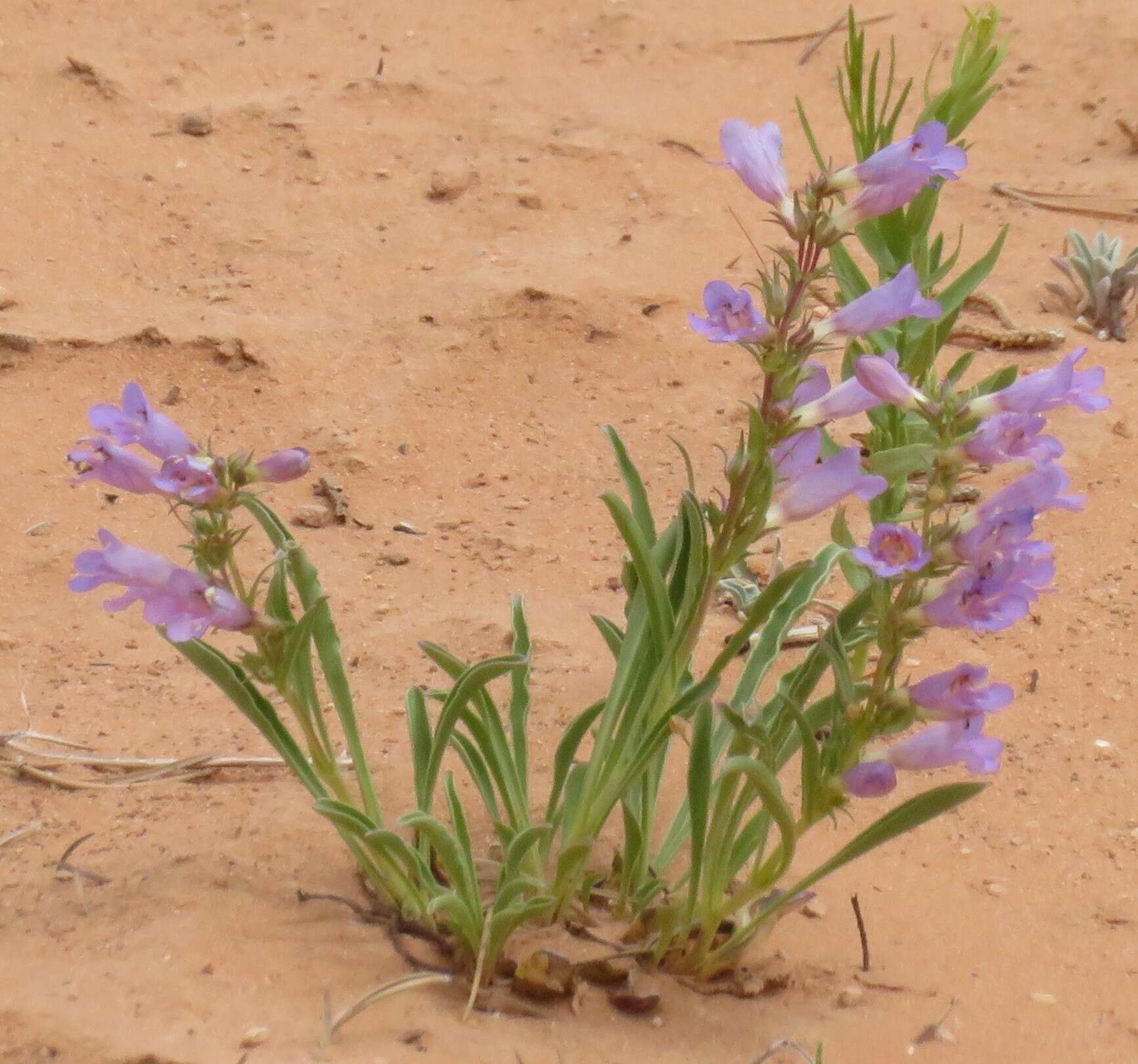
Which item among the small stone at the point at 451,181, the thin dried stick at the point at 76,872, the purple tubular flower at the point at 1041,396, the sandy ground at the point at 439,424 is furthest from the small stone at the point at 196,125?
the purple tubular flower at the point at 1041,396

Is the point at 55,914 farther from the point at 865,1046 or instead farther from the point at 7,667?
the point at 865,1046

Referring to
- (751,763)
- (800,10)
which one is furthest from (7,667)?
(800,10)

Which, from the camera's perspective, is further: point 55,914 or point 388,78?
point 388,78

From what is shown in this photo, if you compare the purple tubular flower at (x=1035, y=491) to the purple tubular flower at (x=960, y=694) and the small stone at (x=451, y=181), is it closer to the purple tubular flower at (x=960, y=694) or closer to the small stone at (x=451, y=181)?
the purple tubular flower at (x=960, y=694)

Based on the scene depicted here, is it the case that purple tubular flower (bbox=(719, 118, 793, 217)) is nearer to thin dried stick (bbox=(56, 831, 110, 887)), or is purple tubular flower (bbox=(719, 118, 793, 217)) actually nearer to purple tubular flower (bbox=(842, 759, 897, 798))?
purple tubular flower (bbox=(842, 759, 897, 798))

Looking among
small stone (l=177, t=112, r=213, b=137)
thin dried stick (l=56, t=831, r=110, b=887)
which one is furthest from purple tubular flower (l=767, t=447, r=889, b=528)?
small stone (l=177, t=112, r=213, b=137)

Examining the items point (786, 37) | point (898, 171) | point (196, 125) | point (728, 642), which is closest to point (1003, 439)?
point (898, 171)
